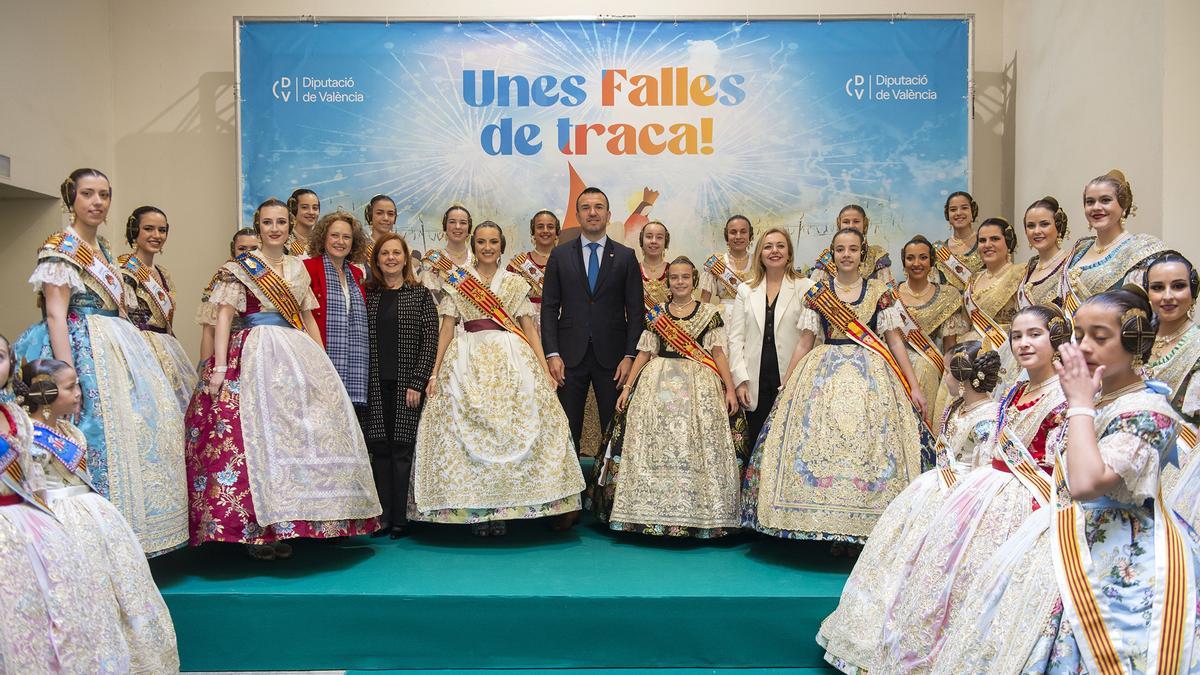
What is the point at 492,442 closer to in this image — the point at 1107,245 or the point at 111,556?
the point at 111,556

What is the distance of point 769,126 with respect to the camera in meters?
6.71

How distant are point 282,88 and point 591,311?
10.3ft

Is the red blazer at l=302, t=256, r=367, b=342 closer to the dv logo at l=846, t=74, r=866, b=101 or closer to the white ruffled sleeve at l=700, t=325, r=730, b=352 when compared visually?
the white ruffled sleeve at l=700, t=325, r=730, b=352

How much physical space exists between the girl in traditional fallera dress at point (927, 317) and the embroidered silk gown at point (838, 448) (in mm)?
759

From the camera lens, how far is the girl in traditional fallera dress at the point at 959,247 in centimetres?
552

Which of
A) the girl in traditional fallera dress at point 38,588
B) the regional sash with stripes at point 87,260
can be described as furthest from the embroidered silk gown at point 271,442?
the girl in traditional fallera dress at point 38,588

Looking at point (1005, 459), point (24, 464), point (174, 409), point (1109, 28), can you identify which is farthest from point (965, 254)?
point (24, 464)

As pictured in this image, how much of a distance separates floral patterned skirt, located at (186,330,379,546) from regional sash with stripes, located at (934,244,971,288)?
3.53 meters

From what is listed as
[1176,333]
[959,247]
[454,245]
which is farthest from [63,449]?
[959,247]

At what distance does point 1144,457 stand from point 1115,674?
1.46 feet

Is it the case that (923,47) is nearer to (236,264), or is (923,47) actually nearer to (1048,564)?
(236,264)

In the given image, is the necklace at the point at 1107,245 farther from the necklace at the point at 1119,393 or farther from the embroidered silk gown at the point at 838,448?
the necklace at the point at 1119,393

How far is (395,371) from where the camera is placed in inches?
184

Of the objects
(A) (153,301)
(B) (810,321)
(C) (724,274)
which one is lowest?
(B) (810,321)
